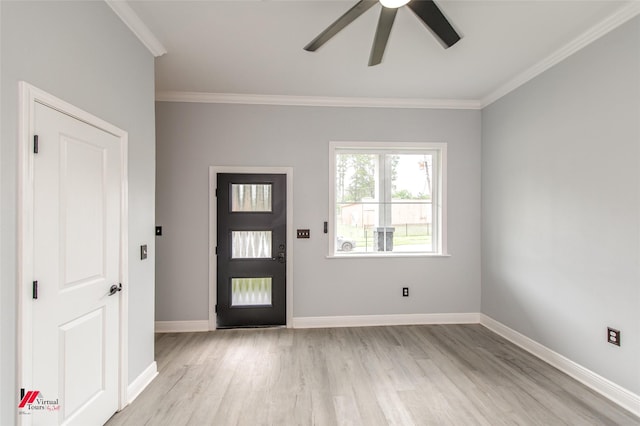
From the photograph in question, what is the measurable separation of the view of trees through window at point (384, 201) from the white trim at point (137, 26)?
6.91ft

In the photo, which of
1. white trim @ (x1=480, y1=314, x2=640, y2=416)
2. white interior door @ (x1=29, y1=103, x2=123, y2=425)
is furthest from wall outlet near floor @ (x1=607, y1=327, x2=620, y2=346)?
white interior door @ (x1=29, y1=103, x2=123, y2=425)

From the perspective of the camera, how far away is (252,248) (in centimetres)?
356

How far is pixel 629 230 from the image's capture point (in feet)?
6.84

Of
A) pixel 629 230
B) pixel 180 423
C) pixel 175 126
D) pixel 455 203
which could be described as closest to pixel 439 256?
pixel 455 203

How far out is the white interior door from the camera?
56.1 inches

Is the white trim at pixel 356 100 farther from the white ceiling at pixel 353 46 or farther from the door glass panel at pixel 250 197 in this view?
the door glass panel at pixel 250 197

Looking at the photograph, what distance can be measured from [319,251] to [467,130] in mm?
2424

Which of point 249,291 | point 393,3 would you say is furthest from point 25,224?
point 249,291

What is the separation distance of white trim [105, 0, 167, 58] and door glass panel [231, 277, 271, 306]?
7.99ft

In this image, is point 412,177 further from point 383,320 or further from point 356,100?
point 383,320

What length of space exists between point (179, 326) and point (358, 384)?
7.31 ft

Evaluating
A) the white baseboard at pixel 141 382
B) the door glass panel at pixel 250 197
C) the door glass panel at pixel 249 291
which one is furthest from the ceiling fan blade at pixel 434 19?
the white baseboard at pixel 141 382

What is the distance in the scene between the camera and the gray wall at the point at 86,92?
125 cm

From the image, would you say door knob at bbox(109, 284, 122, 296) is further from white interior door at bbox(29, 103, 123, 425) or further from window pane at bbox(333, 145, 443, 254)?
window pane at bbox(333, 145, 443, 254)
